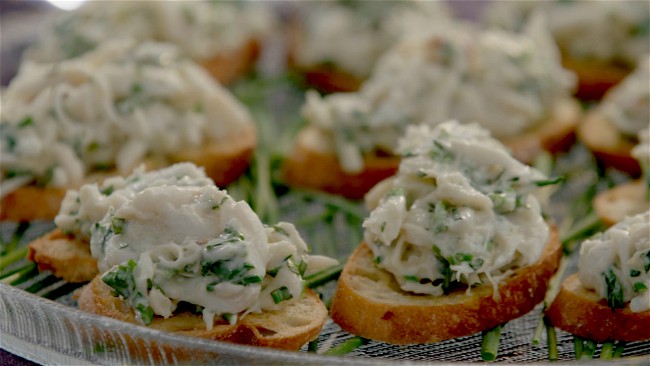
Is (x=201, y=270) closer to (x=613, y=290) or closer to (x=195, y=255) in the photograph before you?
(x=195, y=255)

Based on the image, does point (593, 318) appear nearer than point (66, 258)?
Yes

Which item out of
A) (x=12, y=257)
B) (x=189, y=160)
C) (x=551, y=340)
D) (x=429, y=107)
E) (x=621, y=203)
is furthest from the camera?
(x=429, y=107)

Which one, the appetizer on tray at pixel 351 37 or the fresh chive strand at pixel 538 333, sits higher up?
the appetizer on tray at pixel 351 37

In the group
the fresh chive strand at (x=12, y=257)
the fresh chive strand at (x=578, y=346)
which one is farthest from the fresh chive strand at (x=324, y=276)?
the fresh chive strand at (x=12, y=257)

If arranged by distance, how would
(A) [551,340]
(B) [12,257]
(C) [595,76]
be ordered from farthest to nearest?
(C) [595,76]
(B) [12,257]
(A) [551,340]

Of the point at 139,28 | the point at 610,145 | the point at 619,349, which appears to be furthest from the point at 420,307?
the point at 139,28

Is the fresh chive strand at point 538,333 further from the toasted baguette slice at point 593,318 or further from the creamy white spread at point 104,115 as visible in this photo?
the creamy white spread at point 104,115

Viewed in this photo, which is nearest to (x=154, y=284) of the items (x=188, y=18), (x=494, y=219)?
(x=494, y=219)

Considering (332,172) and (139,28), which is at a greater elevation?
(139,28)
